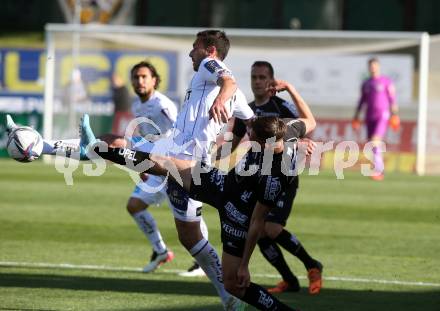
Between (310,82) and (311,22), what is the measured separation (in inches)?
515

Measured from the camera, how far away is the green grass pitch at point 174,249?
9.05 m

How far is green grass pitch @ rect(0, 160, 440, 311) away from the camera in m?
9.05

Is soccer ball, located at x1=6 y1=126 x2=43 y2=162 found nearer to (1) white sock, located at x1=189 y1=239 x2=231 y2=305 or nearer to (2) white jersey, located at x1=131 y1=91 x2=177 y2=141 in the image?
(1) white sock, located at x1=189 y1=239 x2=231 y2=305

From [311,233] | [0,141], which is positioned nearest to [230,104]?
[311,233]

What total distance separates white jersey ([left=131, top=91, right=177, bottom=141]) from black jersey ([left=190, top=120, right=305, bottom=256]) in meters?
2.94

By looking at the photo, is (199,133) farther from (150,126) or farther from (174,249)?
(174,249)

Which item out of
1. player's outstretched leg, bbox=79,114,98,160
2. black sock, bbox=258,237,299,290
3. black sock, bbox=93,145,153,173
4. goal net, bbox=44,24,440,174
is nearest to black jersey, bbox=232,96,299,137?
black sock, bbox=258,237,299,290

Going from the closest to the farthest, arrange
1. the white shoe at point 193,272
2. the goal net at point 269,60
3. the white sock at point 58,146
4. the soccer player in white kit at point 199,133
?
1. the white sock at point 58,146
2. the soccer player in white kit at point 199,133
3. the white shoe at point 193,272
4. the goal net at point 269,60

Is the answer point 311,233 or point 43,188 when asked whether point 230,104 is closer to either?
point 311,233

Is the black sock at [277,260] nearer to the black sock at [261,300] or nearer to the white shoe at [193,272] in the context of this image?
the white shoe at [193,272]

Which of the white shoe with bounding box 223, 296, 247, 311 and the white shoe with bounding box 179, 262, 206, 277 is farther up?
the white shoe with bounding box 223, 296, 247, 311

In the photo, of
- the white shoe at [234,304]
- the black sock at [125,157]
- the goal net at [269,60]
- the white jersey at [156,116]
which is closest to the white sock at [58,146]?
the black sock at [125,157]

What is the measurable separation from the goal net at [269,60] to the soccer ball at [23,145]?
16.0m

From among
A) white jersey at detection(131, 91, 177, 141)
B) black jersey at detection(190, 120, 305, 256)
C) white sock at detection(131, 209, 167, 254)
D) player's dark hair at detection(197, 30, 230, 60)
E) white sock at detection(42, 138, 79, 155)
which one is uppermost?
player's dark hair at detection(197, 30, 230, 60)
